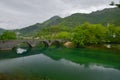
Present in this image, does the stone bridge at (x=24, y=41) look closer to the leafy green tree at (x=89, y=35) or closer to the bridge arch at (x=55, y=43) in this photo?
the bridge arch at (x=55, y=43)

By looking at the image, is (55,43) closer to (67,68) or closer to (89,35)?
(89,35)

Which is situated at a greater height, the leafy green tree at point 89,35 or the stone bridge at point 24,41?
the leafy green tree at point 89,35

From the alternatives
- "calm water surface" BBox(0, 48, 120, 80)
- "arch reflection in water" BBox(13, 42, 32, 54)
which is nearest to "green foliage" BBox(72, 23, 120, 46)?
"arch reflection in water" BBox(13, 42, 32, 54)

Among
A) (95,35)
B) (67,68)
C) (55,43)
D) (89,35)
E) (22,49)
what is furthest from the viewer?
(55,43)

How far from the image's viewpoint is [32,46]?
96.4 metres

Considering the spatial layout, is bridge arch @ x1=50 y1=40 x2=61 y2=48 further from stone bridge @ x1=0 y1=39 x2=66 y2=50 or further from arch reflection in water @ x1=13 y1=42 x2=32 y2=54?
arch reflection in water @ x1=13 y1=42 x2=32 y2=54

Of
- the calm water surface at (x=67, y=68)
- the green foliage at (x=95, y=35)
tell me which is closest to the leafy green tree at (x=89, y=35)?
the green foliage at (x=95, y=35)

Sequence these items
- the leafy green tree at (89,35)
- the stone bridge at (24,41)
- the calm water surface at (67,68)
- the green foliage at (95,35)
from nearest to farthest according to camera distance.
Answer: the calm water surface at (67,68) < the stone bridge at (24,41) < the green foliage at (95,35) < the leafy green tree at (89,35)

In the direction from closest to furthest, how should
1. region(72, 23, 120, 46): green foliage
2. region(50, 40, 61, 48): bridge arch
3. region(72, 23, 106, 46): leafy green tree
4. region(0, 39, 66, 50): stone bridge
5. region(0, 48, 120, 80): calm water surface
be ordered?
region(0, 48, 120, 80): calm water surface < region(0, 39, 66, 50): stone bridge < region(72, 23, 120, 46): green foliage < region(72, 23, 106, 46): leafy green tree < region(50, 40, 61, 48): bridge arch

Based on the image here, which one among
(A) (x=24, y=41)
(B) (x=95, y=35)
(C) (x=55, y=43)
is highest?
(B) (x=95, y=35)

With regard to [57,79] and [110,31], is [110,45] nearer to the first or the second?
Result: [110,31]

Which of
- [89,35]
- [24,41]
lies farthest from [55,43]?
[89,35]

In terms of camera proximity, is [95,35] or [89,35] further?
[95,35]

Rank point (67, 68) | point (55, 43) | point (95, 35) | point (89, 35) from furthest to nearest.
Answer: point (55, 43) < point (95, 35) < point (89, 35) < point (67, 68)
